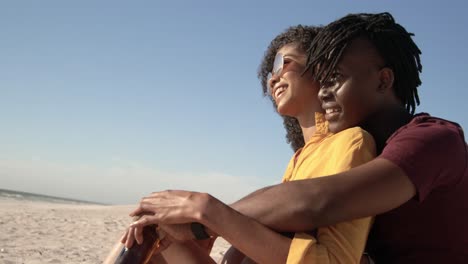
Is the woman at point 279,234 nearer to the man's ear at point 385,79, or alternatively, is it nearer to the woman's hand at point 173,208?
the woman's hand at point 173,208

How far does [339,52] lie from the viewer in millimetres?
2357

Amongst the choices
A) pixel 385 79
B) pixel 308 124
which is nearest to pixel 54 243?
pixel 308 124

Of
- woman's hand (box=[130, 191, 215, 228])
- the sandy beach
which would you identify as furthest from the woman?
the sandy beach

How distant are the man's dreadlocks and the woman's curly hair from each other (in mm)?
665

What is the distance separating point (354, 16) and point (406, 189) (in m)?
1.12

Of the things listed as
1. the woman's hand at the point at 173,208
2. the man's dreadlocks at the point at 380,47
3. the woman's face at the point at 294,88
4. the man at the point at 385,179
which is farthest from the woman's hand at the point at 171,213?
the woman's face at the point at 294,88

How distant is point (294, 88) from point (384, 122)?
31.2 inches

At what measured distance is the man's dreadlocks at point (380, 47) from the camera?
2.40 meters

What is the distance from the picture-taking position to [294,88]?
2.92 meters

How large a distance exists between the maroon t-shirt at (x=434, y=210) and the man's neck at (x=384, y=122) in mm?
171

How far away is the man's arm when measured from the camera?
1.80 m

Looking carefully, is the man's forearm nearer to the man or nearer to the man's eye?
the man

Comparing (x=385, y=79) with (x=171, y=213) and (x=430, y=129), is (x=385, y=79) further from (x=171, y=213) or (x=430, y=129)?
(x=171, y=213)

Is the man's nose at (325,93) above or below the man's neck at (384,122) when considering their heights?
above
